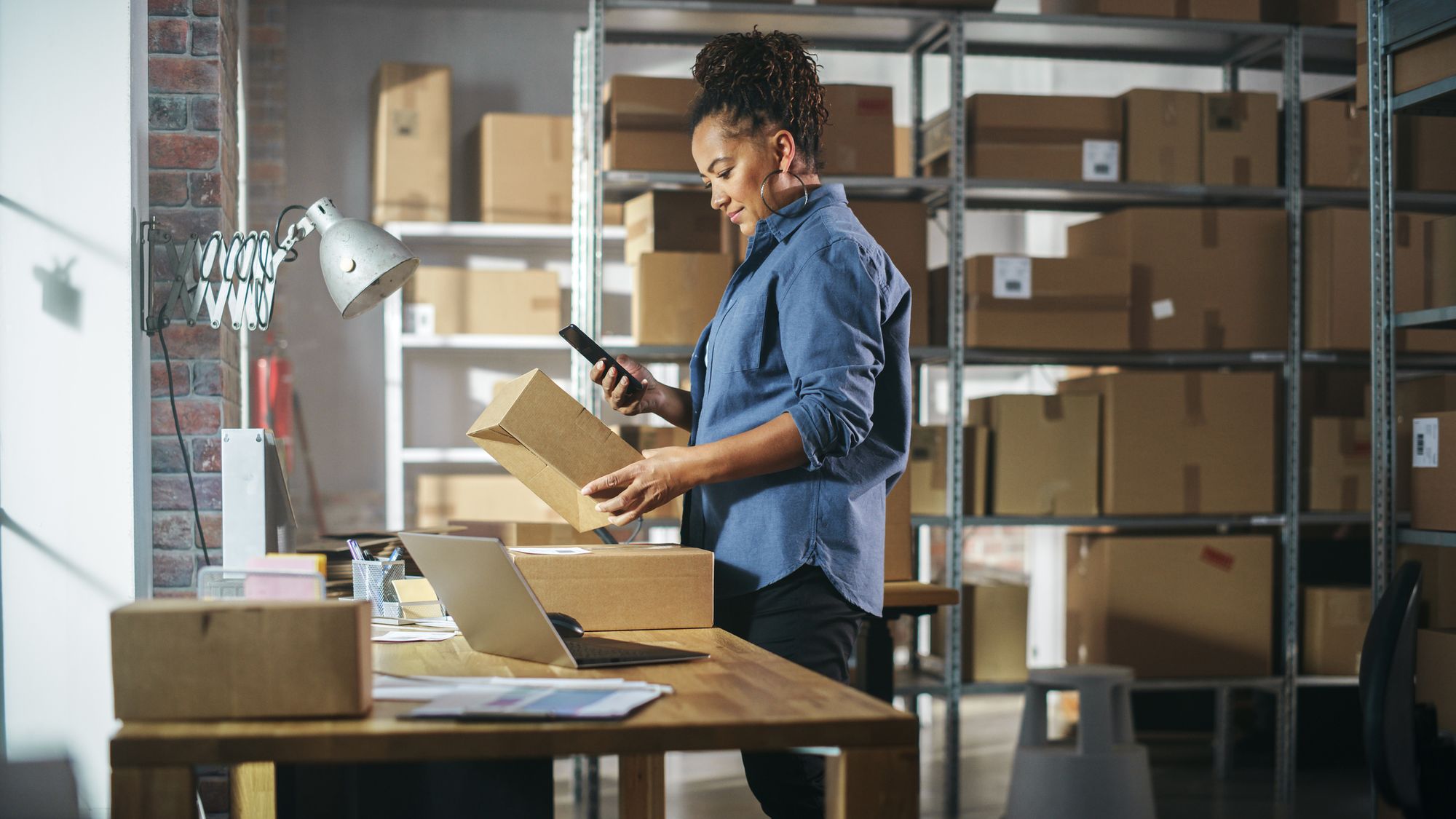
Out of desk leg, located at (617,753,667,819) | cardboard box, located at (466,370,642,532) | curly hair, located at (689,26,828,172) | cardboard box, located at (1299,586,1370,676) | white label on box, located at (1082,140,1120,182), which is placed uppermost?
white label on box, located at (1082,140,1120,182)

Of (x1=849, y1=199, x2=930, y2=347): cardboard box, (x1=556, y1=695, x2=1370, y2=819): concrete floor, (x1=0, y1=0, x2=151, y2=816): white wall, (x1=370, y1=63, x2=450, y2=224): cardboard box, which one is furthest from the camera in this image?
(x1=370, y1=63, x2=450, y2=224): cardboard box

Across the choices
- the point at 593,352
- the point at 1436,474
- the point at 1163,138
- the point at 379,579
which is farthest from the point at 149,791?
the point at 1163,138

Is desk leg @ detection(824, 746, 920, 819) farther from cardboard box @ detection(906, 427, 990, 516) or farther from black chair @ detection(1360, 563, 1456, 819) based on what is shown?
cardboard box @ detection(906, 427, 990, 516)

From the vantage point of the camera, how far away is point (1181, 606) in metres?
3.61

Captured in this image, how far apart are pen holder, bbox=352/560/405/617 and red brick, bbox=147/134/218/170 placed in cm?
115

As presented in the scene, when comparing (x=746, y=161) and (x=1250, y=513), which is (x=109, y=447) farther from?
(x=1250, y=513)

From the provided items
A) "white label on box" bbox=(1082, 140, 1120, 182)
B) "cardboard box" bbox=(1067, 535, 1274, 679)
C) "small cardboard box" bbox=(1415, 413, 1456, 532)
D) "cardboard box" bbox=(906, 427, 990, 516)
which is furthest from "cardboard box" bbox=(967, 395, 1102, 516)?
"small cardboard box" bbox=(1415, 413, 1456, 532)

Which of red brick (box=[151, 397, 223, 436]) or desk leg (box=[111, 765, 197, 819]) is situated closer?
desk leg (box=[111, 765, 197, 819])

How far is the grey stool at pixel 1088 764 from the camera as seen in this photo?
122 inches

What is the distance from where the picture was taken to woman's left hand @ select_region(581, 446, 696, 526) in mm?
1527

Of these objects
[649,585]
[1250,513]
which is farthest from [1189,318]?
[649,585]

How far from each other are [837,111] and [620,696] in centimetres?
272

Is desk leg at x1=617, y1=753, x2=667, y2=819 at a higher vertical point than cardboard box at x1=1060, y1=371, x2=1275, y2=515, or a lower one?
lower

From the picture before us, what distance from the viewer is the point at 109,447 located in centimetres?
221
